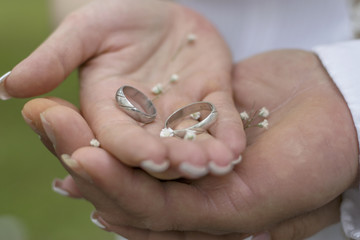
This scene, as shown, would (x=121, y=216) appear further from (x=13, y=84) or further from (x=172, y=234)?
(x=13, y=84)

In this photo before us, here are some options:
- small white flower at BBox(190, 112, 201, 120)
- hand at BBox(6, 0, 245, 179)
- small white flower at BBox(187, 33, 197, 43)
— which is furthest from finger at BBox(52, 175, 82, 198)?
small white flower at BBox(187, 33, 197, 43)

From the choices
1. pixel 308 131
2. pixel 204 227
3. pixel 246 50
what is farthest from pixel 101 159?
pixel 246 50

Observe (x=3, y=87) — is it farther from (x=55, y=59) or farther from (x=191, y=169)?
(x=191, y=169)

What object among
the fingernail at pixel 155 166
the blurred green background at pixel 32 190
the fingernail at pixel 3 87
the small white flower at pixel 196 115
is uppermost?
the fingernail at pixel 3 87

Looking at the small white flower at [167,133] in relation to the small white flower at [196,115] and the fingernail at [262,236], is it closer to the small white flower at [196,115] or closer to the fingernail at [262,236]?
the small white flower at [196,115]

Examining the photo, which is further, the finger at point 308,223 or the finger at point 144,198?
the finger at point 308,223

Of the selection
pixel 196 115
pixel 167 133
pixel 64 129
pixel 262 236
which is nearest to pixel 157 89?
pixel 196 115

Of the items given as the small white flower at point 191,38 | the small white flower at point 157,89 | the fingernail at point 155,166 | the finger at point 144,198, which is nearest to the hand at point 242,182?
the finger at point 144,198
